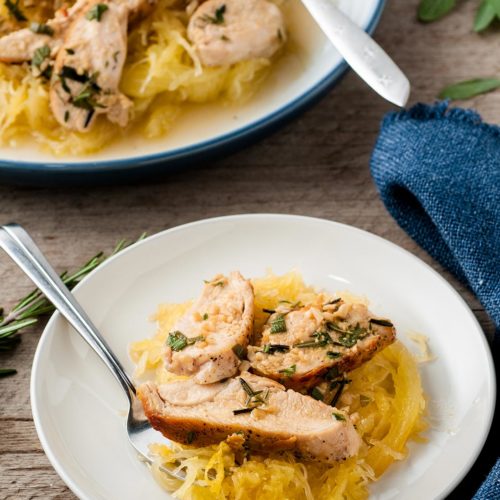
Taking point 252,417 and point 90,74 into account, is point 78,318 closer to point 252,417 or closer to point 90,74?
point 252,417

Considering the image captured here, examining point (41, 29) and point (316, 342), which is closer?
point (316, 342)

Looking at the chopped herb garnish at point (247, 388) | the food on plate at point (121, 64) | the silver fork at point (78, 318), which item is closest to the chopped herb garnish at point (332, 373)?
the chopped herb garnish at point (247, 388)

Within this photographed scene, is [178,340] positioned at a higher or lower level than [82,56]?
lower

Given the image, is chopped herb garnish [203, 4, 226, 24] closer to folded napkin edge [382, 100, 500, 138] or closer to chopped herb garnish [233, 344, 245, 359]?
folded napkin edge [382, 100, 500, 138]

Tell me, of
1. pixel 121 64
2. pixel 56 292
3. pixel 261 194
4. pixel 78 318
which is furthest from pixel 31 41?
pixel 78 318

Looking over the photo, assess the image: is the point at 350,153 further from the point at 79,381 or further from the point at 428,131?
the point at 79,381

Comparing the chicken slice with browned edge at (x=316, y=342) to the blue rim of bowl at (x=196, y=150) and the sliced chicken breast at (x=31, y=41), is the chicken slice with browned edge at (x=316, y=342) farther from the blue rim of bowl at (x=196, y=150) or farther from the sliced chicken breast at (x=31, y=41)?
the sliced chicken breast at (x=31, y=41)

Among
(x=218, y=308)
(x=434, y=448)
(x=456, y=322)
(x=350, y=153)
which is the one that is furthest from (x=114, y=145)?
(x=434, y=448)
